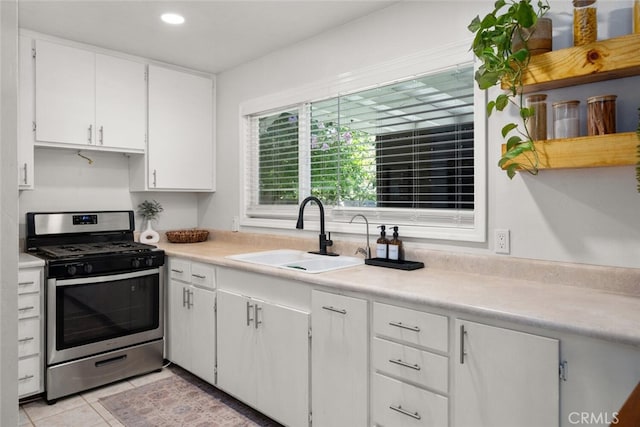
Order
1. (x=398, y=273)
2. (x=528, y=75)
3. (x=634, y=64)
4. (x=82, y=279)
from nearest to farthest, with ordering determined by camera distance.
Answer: (x=634, y=64) < (x=528, y=75) < (x=398, y=273) < (x=82, y=279)

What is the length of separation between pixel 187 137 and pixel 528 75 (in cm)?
274

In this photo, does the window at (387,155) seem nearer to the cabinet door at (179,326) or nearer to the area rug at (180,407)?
the cabinet door at (179,326)

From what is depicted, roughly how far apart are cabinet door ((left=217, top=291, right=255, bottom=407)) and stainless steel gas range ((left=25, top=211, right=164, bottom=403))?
685 mm

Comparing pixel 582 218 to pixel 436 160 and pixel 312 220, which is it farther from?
pixel 312 220

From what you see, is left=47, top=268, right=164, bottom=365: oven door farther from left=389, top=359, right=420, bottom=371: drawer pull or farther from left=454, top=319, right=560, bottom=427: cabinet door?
left=454, top=319, right=560, bottom=427: cabinet door

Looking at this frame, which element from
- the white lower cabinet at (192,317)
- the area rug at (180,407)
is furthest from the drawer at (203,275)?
the area rug at (180,407)

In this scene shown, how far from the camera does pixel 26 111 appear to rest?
2.70 meters

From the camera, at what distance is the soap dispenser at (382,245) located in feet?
7.60

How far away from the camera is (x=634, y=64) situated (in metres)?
1.46

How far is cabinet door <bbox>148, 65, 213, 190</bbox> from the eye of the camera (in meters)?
3.35

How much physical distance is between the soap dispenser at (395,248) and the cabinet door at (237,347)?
2.72ft

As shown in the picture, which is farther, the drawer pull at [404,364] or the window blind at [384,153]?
the window blind at [384,153]

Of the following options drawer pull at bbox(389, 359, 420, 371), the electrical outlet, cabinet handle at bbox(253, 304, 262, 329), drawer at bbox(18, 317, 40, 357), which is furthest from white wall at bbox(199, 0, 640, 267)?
drawer at bbox(18, 317, 40, 357)

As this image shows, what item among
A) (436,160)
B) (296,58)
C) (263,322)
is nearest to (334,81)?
(296,58)
